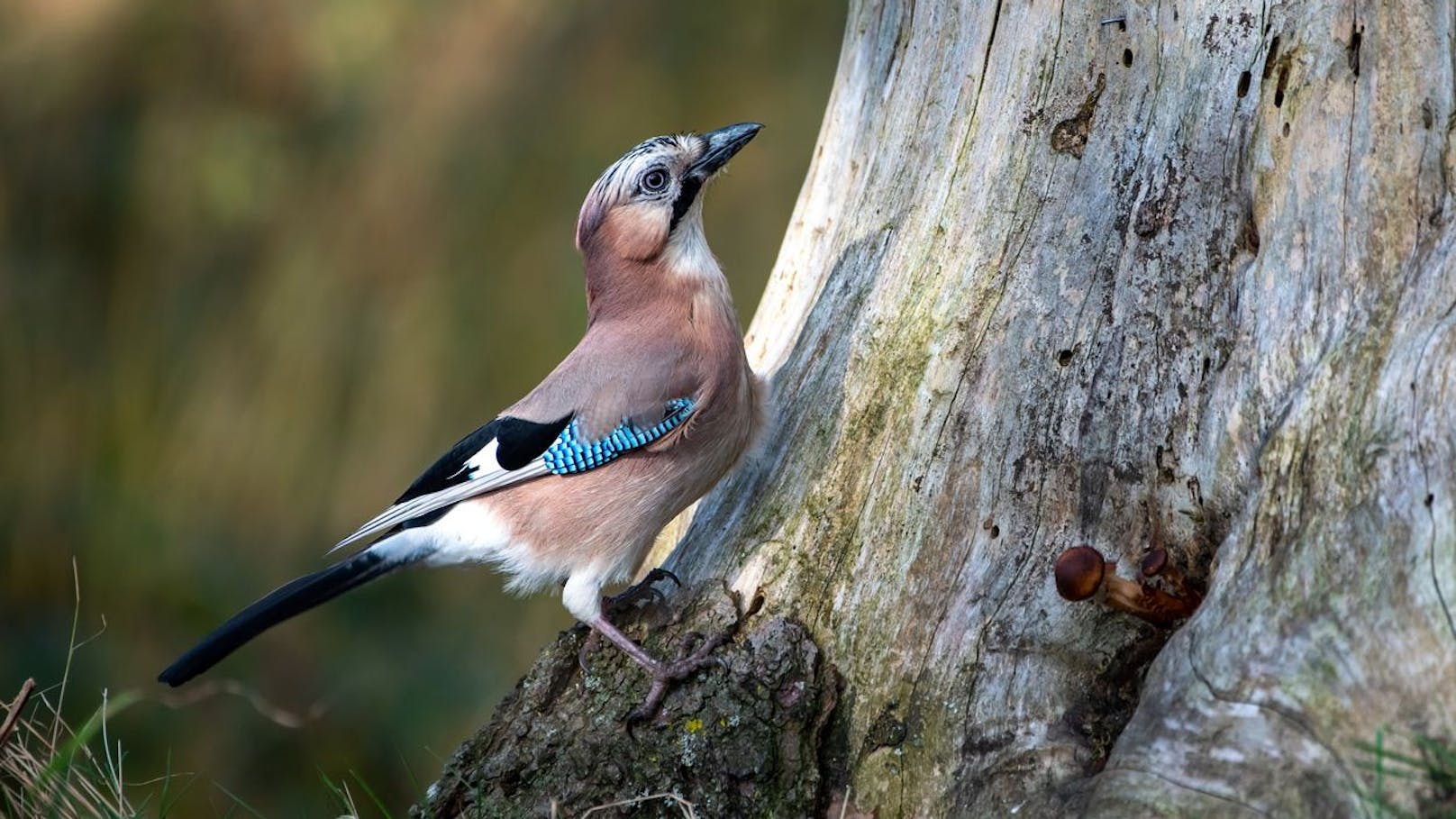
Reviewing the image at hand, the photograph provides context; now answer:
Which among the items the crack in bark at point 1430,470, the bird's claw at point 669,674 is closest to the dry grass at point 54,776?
the bird's claw at point 669,674

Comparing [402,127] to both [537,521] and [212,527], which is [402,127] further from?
[537,521]

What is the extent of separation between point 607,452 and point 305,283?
3687mm

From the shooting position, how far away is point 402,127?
655 cm

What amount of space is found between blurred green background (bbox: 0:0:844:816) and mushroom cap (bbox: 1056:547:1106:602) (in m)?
4.08

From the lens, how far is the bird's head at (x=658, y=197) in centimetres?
341

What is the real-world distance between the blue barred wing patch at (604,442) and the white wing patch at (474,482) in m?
0.04

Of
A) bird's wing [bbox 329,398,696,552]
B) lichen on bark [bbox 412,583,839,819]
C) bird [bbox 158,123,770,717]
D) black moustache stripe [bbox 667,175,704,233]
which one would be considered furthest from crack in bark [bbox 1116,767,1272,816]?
black moustache stripe [bbox 667,175,704,233]

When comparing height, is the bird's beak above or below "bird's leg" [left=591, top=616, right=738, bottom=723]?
above

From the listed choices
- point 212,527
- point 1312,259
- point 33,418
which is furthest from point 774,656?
point 33,418

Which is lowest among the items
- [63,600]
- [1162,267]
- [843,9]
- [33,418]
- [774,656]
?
[63,600]

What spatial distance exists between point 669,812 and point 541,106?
4593 millimetres

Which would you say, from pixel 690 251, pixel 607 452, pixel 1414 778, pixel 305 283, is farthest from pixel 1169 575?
pixel 305 283

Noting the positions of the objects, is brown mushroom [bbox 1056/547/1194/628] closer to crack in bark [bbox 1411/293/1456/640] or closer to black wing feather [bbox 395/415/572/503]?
crack in bark [bbox 1411/293/1456/640]

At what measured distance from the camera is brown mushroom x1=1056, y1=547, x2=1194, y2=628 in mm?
2426
